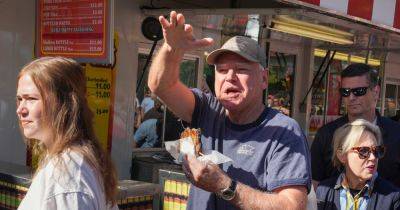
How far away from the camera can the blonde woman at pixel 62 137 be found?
1.83 meters

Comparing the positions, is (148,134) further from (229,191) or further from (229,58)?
(229,191)

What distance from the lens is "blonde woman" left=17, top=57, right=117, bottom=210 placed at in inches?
71.9

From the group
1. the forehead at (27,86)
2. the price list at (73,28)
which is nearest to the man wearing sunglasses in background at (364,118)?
the price list at (73,28)

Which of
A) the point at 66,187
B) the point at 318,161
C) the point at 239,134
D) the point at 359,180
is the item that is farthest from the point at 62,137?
the point at 318,161

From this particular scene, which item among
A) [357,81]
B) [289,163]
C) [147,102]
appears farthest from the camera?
[147,102]

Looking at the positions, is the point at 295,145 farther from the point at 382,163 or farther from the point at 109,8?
the point at 109,8

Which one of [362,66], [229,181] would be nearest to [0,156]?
[362,66]

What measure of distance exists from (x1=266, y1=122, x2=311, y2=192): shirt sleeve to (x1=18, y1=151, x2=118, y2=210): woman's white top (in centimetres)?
62

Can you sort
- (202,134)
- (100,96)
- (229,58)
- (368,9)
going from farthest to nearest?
(100,96), (368,9), (202,134), (229,58)

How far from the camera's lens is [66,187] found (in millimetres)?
1817

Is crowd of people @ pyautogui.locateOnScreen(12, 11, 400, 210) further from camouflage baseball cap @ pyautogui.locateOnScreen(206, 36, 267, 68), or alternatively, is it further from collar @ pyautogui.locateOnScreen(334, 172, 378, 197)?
collar @ pyautogui.locateOnScreen(334, 172, 378, 197)

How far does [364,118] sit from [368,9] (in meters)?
1.84

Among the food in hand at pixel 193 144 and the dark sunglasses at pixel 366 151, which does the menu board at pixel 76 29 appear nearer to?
the food in hand at pixel 193 144

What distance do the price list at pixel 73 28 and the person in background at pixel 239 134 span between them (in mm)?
1621
